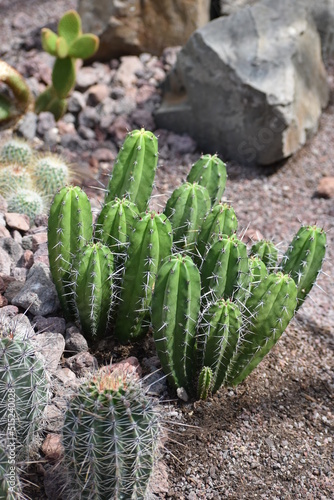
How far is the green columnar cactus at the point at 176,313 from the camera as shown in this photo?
2654 mm

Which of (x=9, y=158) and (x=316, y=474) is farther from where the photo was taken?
(x=9, y=158)

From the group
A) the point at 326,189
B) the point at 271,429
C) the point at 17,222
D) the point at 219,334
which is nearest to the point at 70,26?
the point at 17,222

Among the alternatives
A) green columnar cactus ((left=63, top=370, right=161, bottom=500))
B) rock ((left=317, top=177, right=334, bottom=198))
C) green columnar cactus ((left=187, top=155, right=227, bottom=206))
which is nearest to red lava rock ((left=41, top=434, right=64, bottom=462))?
green columnar cactus ((left=63, top=370, right=161, bottom=500))

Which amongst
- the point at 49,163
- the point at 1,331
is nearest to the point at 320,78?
the point at 49,163

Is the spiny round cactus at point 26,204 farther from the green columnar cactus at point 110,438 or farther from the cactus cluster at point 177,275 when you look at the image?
the green columnar cactus at point 110,438

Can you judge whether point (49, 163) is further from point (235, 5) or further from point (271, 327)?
point (235, 5)

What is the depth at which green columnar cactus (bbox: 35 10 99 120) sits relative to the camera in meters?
5.07

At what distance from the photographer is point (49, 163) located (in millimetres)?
4441

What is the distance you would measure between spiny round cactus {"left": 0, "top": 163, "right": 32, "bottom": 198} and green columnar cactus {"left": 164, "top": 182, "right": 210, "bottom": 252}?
1.35m

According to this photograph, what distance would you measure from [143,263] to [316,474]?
1.15m

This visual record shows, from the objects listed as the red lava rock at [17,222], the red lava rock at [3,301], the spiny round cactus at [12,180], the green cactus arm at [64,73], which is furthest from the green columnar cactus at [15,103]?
the red lava rock at [3,301]

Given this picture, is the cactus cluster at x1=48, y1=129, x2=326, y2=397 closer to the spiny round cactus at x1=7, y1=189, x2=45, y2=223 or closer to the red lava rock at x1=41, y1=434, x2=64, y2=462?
the red lava rock at x1=41, y1=434, x2=64, y2=462

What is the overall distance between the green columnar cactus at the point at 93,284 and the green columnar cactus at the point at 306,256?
85 cm

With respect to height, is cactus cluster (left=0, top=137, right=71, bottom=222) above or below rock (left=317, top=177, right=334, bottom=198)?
above
